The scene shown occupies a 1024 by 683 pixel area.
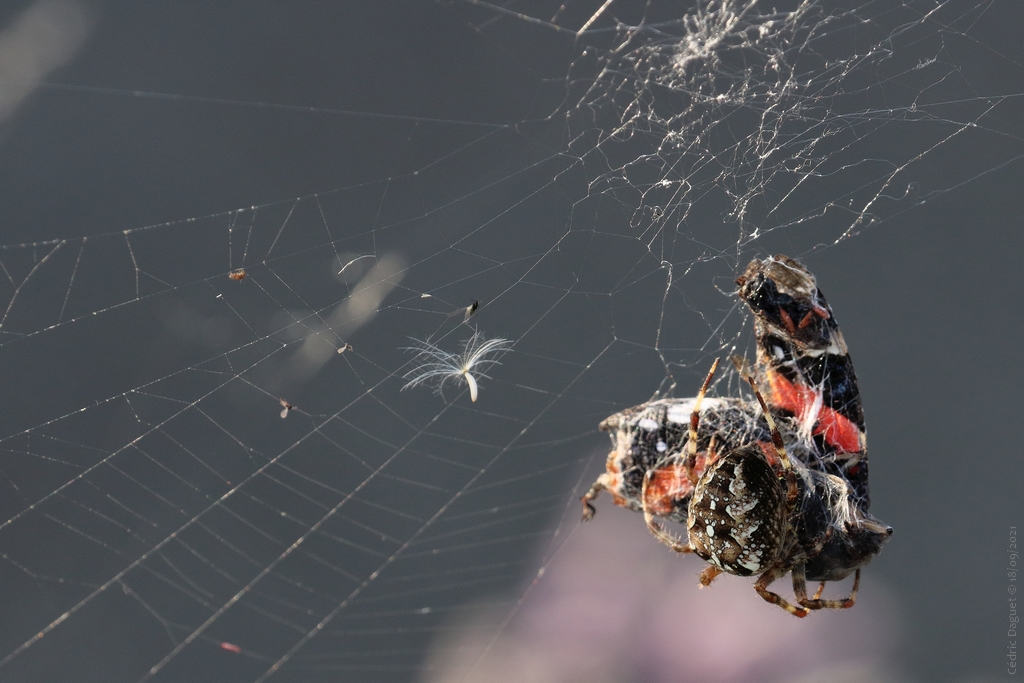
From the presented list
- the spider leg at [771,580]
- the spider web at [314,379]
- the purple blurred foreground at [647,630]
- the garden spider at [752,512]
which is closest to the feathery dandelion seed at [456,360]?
the garden spider at [752,512]

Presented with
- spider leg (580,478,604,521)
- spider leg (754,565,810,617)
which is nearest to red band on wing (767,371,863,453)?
spider leg (754,565,810,617)

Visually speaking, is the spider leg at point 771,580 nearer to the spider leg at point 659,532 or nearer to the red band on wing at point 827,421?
the spider leg at point 659,532

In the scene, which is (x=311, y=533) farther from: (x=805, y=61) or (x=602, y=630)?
(x=805, y=61)

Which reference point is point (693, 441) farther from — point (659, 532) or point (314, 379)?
point (314, 379)

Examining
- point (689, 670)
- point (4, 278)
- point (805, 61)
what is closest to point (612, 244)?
point (805, 61)

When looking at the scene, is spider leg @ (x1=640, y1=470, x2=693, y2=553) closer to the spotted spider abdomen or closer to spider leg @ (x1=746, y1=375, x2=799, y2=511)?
the spotted spider abdomen

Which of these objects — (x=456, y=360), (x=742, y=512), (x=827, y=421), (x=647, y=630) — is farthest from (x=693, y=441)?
(x=647, y=630)

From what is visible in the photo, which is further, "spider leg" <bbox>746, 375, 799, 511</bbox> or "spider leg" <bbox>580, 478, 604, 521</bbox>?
"spider leg" <bbox>580, 478, 604, 521</bbox>

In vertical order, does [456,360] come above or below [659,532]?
above
